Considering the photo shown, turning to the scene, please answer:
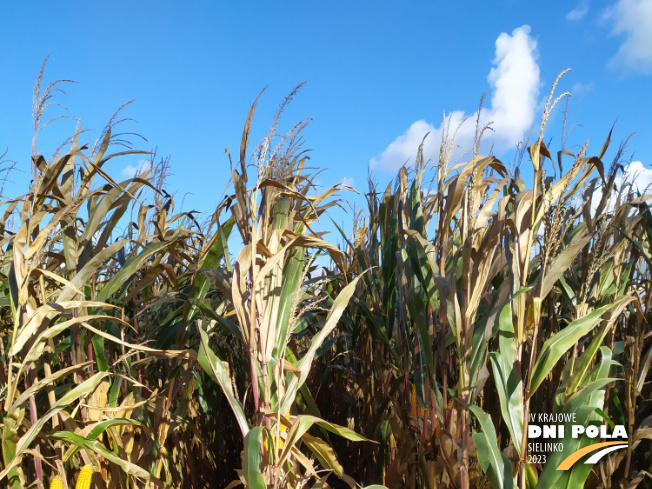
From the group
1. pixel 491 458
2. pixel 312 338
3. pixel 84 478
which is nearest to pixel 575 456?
pixel 491 458

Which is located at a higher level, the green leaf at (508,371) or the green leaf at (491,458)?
the green leaf at (508,371)

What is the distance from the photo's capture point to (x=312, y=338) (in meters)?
1.93

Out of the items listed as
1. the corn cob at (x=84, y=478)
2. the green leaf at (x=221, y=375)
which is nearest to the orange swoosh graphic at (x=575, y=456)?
the green leaf at (x=221, y=375)

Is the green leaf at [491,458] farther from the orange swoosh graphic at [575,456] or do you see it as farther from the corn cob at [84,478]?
the corn cob at [84,478]

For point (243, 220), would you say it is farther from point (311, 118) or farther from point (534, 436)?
point (534, 436)

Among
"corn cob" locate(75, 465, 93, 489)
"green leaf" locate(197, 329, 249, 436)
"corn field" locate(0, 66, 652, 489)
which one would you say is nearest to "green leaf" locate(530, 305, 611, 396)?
"corn field" locate(0, 66, 652, 489)

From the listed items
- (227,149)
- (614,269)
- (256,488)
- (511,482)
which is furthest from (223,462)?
(614,269)

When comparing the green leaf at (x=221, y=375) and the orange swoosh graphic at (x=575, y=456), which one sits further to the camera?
the orange swoosh graphic at (x=575, y=456)

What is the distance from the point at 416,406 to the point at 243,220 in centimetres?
104

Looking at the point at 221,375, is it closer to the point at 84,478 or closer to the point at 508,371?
the point at 84,478

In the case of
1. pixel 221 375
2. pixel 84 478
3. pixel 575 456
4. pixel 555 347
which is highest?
pixel 555 347

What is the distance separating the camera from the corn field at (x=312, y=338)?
58.1 inches

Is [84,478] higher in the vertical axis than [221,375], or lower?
lower

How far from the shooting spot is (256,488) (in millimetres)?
1269
